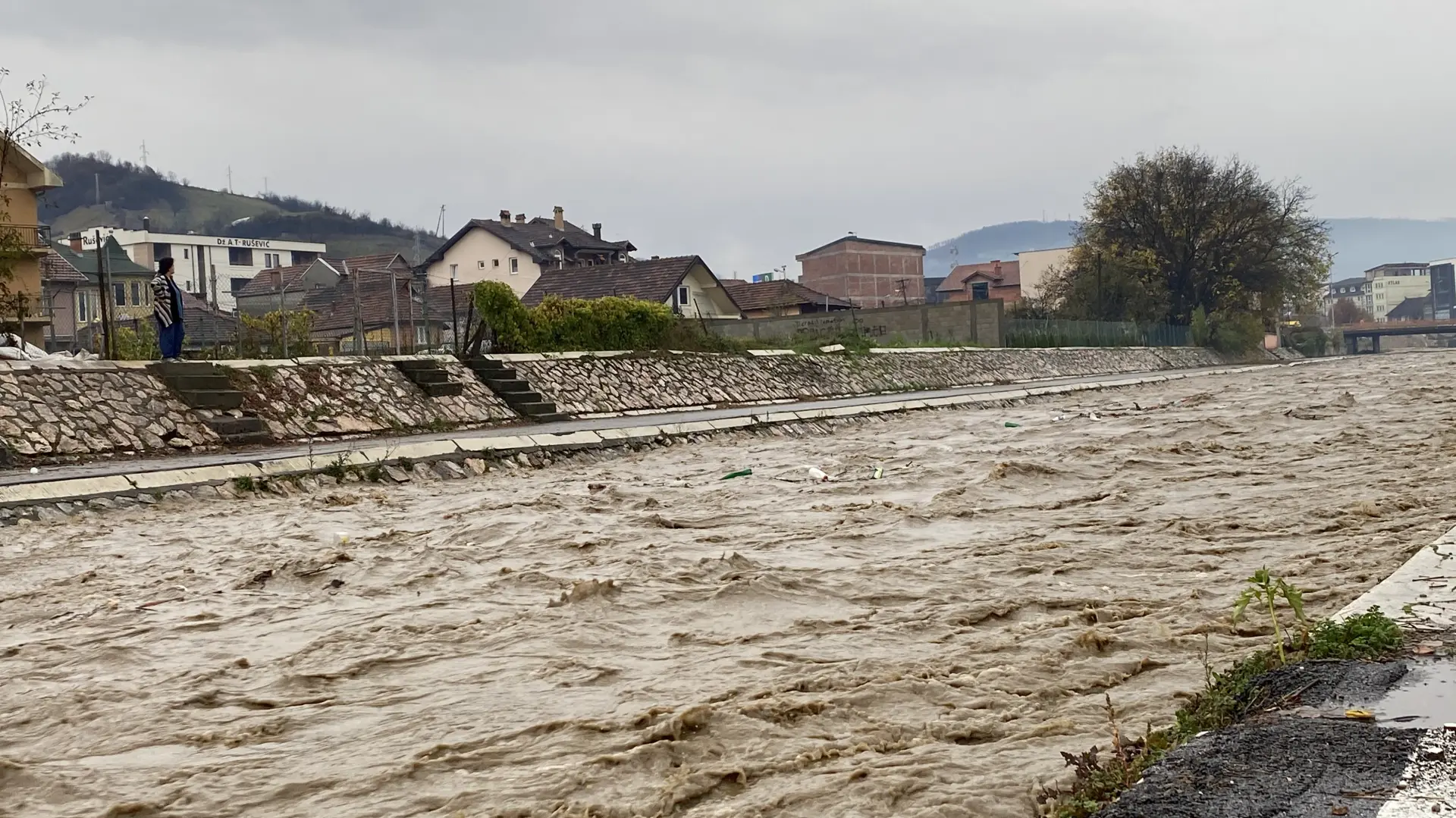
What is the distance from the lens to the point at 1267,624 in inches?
201

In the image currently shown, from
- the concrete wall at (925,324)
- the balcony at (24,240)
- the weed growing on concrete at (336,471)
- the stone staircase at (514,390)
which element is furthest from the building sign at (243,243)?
the weed growing on concrete at (336,471)

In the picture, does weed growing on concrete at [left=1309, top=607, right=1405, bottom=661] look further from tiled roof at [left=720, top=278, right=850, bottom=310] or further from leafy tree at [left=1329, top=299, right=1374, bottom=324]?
leafy tree at [left=1329, top=299, right=1374, bottom=324]

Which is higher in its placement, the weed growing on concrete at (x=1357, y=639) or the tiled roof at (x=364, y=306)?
the tiled roof at (x=364, y=306)

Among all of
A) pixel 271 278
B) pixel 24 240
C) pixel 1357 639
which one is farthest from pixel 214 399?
pixel 271 278

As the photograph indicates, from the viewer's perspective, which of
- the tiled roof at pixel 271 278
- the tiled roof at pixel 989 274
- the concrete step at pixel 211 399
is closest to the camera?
the concrete step at pixel 211 399

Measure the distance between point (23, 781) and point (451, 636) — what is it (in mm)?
2194

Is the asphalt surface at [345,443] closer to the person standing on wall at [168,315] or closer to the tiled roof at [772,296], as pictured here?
the person standing on wall at [168,315]

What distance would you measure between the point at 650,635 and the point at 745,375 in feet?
74.0

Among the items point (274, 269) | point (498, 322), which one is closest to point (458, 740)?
point (498, 322)

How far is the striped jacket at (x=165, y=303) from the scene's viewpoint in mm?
17078

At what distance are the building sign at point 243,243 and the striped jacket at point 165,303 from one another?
8978 cm

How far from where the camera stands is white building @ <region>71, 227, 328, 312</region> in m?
96.1

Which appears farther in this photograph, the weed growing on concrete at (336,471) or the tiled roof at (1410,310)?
the tiled roof at (1410,310)

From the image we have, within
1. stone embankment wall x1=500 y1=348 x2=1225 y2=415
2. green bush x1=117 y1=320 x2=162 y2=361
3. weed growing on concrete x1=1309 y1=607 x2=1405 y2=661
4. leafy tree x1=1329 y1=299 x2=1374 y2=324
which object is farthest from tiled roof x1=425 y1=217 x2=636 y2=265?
leafy tree x1=1329 y1=299 x2=1374 y2=324
